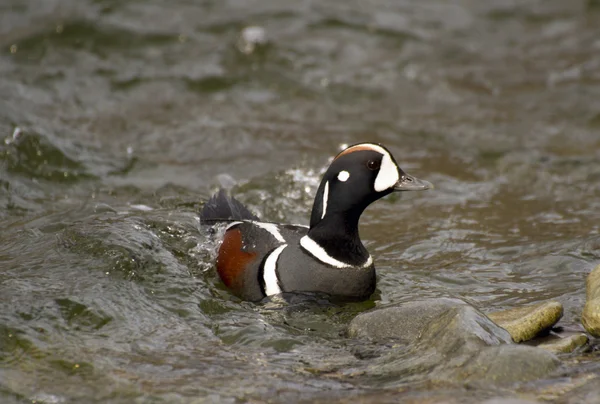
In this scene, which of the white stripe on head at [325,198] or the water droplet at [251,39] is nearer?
the white stripe on head at [325,198]

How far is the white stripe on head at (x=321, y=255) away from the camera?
20.8 ft

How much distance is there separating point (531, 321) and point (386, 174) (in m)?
1.49

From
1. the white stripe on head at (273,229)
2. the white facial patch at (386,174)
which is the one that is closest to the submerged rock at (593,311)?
the white facial patch at (386,174)

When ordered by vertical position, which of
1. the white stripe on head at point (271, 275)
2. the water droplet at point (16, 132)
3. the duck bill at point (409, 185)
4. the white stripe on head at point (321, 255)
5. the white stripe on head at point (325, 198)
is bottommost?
the white stripe on head at point (271, 275)

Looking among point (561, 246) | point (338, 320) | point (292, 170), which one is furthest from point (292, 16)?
point (338, 320)

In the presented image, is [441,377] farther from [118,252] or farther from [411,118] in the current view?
[411,118]

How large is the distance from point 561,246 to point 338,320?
2415mm

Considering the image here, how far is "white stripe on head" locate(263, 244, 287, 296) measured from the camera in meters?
6.33

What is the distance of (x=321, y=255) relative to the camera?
6.37 metres

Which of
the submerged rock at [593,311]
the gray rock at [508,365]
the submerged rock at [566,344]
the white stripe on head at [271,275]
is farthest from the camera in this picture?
the white stripe on head at [271,275]

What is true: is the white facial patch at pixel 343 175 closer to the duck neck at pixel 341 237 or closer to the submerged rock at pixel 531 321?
the duck neck at pixel 341 237

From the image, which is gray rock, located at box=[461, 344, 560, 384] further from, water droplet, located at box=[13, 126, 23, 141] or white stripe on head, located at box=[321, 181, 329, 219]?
water droplet, located at box=[13, 126, 23, 141]

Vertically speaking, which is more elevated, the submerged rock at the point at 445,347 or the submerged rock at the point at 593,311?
the submerged rock at the point at 593,311

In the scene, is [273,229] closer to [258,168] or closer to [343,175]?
[343,175]
